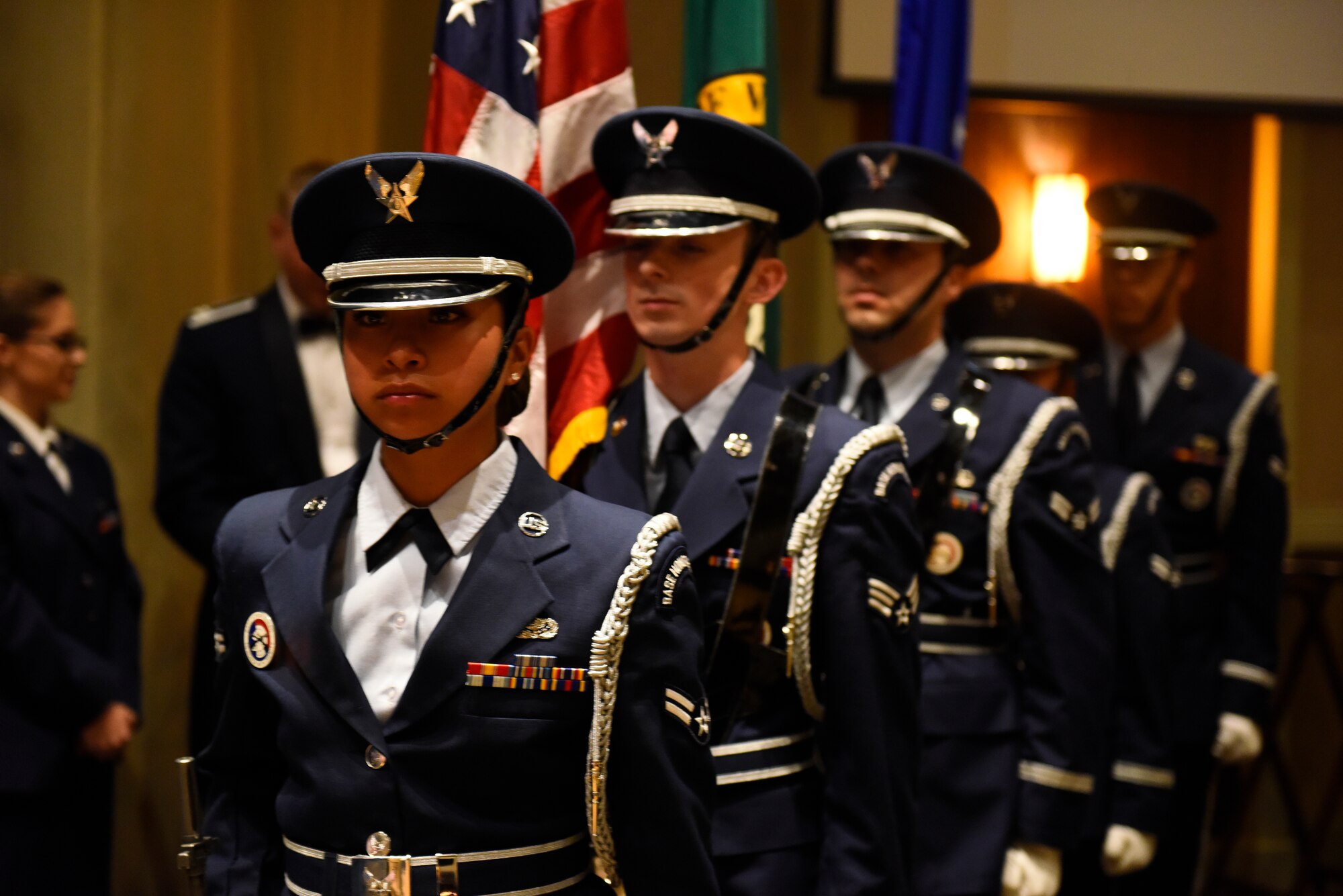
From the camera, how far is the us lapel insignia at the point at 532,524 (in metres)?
1.55

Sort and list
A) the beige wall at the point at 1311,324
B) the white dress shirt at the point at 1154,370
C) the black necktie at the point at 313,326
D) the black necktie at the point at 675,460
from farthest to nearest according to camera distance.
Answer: the beige wall at the point at 1311,324
the white dress shirt at the point at 1154,370
the black necktie at the point at 313,326
the black necktie at the point at 675,460

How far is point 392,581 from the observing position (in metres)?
1.52

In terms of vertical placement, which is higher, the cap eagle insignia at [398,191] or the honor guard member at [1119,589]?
the cap eagle insignia at [398,191]

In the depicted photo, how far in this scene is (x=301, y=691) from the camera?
1512mm

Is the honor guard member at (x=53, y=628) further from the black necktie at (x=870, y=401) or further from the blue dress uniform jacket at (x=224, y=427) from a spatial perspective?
the black necktie at (x=870, y=401)

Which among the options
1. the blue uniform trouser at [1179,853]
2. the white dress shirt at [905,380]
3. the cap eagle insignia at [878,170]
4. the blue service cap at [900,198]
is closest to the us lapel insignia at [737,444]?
the white dress shirt at [905,380]

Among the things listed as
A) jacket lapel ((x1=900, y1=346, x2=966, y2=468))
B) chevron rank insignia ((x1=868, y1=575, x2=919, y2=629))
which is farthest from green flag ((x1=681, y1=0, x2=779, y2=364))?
chevron rank insignia ((x1=868, y1=575, x2=919, y2=629))

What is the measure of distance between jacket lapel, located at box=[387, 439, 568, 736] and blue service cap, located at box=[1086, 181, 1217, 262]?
2911mm

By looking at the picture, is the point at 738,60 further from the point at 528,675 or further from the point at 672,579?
the point at 528,675

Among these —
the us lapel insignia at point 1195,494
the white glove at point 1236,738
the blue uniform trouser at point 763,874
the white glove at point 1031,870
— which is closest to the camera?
the blue uniform trouser at point 763,874

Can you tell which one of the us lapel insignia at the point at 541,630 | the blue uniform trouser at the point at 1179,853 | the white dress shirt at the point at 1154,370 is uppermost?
the white dress shirt at the point at 1154,370

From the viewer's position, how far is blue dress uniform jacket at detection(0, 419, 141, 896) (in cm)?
298

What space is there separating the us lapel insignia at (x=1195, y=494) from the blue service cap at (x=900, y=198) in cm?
139

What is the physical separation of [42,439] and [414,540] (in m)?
2.03
